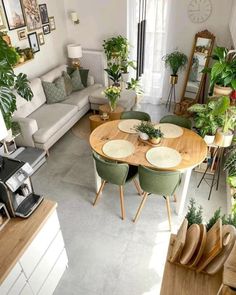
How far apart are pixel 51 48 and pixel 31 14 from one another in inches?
32.6

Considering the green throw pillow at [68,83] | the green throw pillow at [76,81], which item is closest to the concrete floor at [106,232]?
the green throw pillow at [68,83]

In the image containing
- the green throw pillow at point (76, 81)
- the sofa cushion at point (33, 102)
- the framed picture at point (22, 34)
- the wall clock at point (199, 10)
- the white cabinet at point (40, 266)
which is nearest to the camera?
the white cabinet at point (40, 266)

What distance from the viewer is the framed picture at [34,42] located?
15.0ft

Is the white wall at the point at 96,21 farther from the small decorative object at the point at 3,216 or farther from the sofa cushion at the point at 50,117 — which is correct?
the small decorative object at the point at 3,216

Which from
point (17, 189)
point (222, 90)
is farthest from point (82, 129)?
point (17, 189)

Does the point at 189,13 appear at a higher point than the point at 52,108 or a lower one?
higher

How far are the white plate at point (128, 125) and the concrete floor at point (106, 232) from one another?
83cm

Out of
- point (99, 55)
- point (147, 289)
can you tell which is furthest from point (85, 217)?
point (99, 55)

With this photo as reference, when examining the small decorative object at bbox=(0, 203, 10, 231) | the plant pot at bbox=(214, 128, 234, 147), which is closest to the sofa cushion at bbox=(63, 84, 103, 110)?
the plant pot at bbox=(214, 128, 234, 147)

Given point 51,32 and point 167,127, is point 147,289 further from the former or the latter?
point 51,32

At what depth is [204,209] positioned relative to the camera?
3025mm

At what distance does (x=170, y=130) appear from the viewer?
10.00ft

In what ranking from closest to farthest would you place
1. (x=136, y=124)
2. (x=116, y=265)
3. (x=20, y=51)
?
(x=116, y=265), (x=136, y=124), (x=20, y=51)

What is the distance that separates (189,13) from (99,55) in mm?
1993
